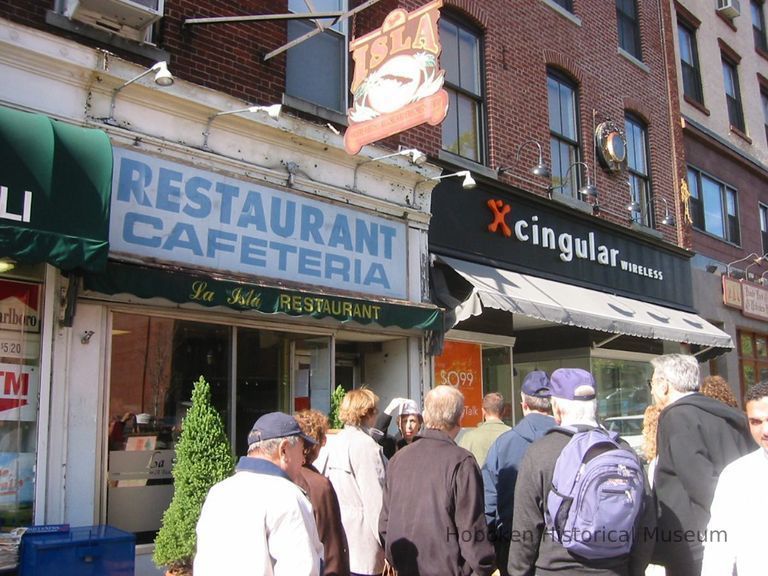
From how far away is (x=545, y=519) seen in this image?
12.5 feet

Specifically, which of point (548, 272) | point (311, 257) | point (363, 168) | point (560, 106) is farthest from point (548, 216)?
point (311, 257)

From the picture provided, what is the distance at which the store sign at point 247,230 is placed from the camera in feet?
23.3

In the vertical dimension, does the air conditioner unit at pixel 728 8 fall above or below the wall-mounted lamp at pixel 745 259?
above

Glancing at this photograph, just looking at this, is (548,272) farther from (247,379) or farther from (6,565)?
(6,565)

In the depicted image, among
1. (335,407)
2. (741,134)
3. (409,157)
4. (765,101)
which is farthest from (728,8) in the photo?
(335,407)

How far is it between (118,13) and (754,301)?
1521cm

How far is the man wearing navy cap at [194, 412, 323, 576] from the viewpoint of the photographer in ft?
9.92

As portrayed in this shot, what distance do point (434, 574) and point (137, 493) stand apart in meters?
3.80

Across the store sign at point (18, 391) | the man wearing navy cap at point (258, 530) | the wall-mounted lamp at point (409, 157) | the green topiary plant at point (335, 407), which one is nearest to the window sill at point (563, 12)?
the wall-mounted lamp at point (409, 157)

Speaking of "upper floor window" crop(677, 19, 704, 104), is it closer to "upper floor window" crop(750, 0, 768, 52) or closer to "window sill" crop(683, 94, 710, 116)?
"window sill" crop(683, 94, 710, 116)

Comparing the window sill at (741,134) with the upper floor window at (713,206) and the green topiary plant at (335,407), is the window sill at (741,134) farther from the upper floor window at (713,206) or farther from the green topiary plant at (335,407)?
the green topiary plant at (335,407)

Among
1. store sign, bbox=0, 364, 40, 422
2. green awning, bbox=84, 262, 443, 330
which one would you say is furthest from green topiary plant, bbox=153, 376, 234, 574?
store sign, bbox=0, 364, 40, 422

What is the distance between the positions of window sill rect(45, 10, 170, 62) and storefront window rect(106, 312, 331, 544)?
2499 mm

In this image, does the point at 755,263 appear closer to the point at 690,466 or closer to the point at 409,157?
the point at 409,157
